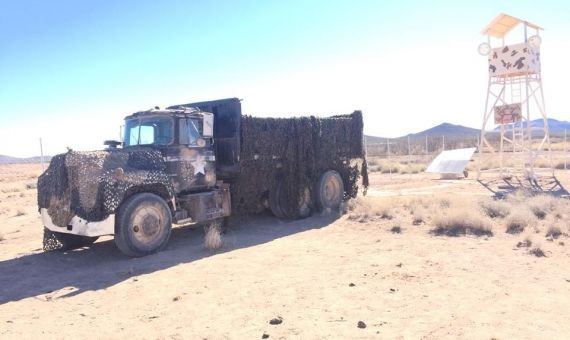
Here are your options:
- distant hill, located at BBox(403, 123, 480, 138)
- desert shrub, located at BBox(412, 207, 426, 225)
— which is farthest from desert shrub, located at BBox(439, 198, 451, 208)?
distant hill, located at BBox(403, 123, 480, 138)

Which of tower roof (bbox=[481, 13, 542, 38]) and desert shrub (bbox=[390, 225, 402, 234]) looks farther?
tower roof (bbox=[481, 13, 542, 38])

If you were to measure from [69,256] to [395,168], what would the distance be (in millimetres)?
24467

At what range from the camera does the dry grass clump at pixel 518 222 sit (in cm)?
1042

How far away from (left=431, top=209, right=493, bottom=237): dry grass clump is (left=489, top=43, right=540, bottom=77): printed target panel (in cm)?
1109

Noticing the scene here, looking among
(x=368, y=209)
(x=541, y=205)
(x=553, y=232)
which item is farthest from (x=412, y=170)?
→ (x=553, y=232)

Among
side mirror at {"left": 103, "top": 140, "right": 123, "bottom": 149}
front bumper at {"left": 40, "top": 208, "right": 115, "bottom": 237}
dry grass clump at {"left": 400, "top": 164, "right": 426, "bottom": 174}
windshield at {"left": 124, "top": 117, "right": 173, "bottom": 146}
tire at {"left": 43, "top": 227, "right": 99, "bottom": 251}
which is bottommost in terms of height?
tire at {"left": 43, "top": 227, "right": 99, "bottom": 251}

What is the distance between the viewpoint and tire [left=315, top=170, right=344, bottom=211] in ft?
45.6

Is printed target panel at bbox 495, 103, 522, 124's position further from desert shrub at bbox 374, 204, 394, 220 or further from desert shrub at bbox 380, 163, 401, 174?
desert shrub at bbox 374, 204, 394, 220

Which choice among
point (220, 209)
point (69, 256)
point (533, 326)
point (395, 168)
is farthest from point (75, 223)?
point (395, 168)

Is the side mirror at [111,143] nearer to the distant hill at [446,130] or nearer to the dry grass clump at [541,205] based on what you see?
the dry grass clump at [541,205]

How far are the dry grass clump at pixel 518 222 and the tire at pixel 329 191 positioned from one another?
5.00 metres

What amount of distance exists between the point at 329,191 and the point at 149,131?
6.06 meters

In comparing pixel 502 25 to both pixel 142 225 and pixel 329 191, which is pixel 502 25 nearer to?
pixel 329 191

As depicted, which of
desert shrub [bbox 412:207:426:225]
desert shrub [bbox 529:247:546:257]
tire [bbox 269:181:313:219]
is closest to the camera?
desert shrub [bbox 529:247:546:257]
